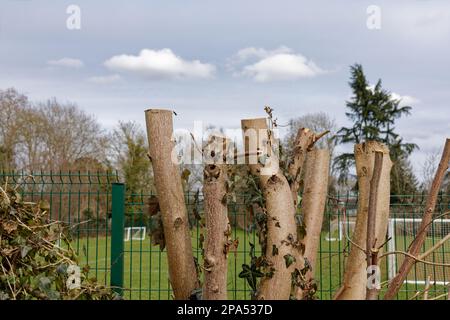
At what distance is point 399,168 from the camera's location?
21750mm

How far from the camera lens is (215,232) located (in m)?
2.01

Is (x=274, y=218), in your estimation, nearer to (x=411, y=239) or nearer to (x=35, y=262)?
(x=35, y=262)

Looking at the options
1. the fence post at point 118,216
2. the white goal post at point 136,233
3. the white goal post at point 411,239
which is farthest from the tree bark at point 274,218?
the white goal post at point 136,233

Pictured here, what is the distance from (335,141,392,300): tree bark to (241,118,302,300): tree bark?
338 mm

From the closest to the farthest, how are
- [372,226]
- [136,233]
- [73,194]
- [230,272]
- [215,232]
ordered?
[372,226] < [215,232] < [230,272] < [73,194] < [136,233]

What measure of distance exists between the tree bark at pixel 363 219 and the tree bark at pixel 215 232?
0.64m

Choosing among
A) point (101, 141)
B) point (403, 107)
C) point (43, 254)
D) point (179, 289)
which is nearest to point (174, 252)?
point (179, 289)

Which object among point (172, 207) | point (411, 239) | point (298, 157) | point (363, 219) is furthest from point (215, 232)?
point (411, 239)

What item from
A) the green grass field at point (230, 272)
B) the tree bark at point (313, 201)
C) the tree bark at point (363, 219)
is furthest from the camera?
the green grass field at point (230, 272)

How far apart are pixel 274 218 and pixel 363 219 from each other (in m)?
0.51

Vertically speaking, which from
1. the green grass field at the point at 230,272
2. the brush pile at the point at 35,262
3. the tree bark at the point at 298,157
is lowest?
the green grass field at the point at 230,272

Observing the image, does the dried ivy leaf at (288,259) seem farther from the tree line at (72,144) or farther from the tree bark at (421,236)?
the tree line at (72,144)

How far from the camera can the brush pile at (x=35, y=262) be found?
89.1 inches
